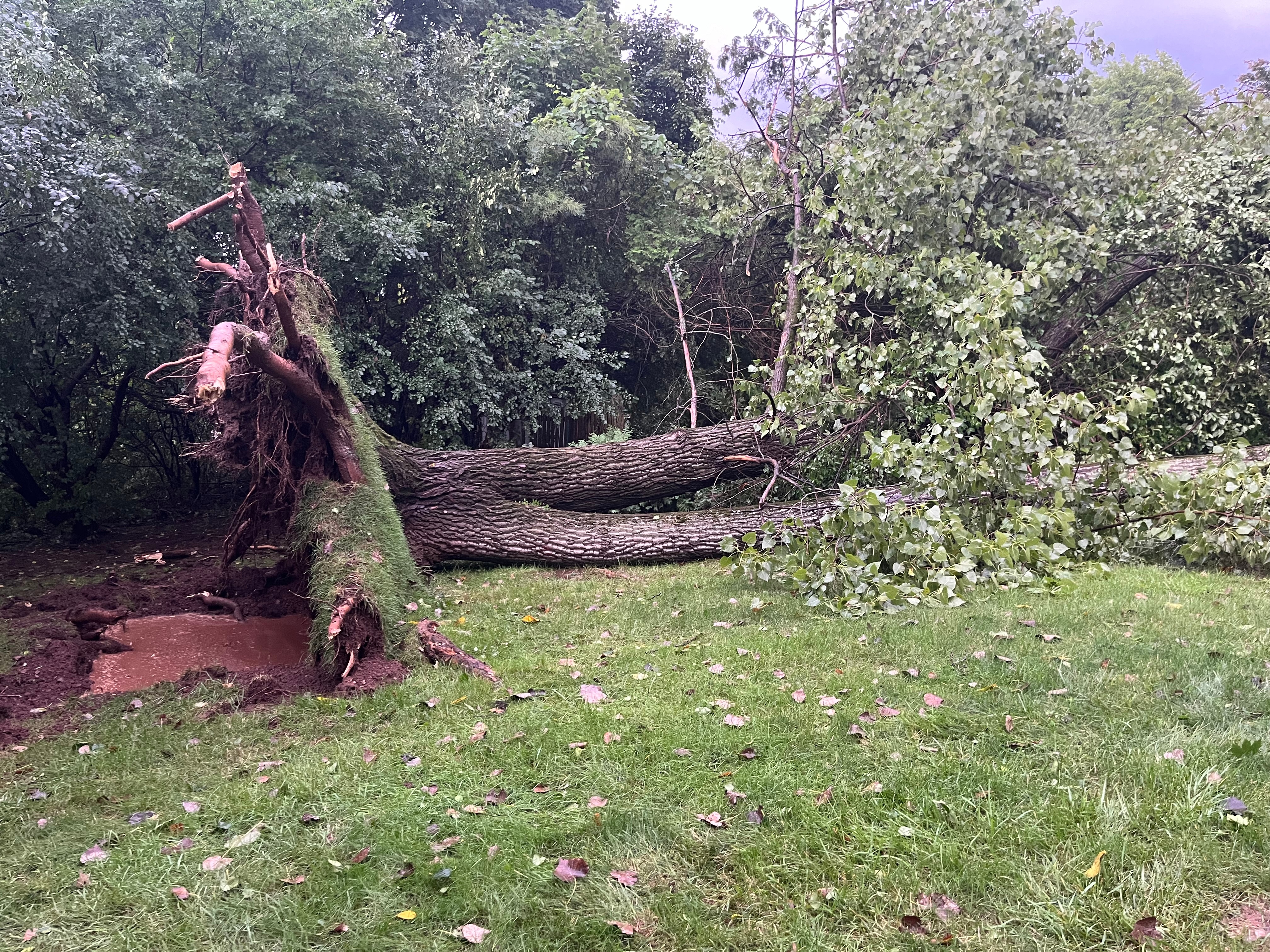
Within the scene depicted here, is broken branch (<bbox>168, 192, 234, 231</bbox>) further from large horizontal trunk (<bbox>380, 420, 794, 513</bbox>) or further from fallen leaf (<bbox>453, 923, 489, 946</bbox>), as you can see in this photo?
fallen leaf (<bbox>453, 923, 489, 946</bbox>)

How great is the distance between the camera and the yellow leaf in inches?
79.8

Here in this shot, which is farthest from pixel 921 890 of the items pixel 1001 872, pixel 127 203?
pixel 127 203

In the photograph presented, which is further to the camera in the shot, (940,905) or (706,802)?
(706,802)

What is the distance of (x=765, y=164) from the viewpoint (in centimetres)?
990

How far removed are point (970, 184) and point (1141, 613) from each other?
4.66 meters

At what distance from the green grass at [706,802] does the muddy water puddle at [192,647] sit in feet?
1.37

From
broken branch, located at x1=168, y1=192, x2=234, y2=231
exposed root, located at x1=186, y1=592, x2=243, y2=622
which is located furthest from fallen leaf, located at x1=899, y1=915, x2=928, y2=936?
broken branch, located at x1=168, y1=192, x2=234, y2=231

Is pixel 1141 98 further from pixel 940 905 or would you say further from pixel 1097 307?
pixel 940 905

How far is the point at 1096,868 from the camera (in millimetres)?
2039

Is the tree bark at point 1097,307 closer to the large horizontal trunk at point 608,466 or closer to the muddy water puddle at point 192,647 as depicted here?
the large horizontal trunk at point 608,466

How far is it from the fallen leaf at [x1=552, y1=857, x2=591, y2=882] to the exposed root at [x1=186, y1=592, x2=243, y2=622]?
399cm

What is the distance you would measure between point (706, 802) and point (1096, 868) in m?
1.16

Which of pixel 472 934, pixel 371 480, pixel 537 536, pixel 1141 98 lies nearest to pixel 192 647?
pixel 371 480

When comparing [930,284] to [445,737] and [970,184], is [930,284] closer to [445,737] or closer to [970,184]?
[970,184]
